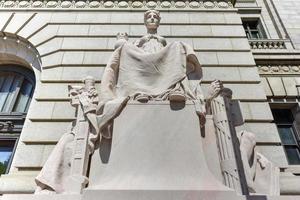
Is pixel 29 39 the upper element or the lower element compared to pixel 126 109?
upper

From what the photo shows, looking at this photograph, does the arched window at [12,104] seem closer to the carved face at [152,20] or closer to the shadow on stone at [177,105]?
the carved face at [152,20]

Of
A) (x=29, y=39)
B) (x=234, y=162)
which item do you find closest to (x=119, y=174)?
(x=234, y=162)

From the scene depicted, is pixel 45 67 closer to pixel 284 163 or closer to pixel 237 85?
pixel 237 85

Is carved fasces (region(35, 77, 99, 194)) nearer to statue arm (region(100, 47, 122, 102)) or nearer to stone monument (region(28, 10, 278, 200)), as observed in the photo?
stone monument (region(28, 10, 278, 200))

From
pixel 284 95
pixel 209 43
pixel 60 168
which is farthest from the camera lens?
pixel 284 95

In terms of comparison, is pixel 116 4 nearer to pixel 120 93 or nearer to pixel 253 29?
pixel 120 93

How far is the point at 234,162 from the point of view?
5617 mm

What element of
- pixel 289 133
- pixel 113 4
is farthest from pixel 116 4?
pixel 289 133

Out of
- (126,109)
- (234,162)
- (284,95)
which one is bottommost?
(234,162)

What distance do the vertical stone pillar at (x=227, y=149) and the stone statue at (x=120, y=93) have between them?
38 cm

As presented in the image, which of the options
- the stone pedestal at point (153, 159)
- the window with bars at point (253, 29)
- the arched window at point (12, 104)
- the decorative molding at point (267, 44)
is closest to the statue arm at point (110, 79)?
the stone pedestal at point (153, 159)

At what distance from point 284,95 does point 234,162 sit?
655 cm

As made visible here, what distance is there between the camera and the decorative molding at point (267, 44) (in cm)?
1294

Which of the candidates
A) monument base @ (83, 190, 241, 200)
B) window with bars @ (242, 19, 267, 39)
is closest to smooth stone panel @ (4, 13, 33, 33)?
monument base @ (83, 190, 241, 200)
